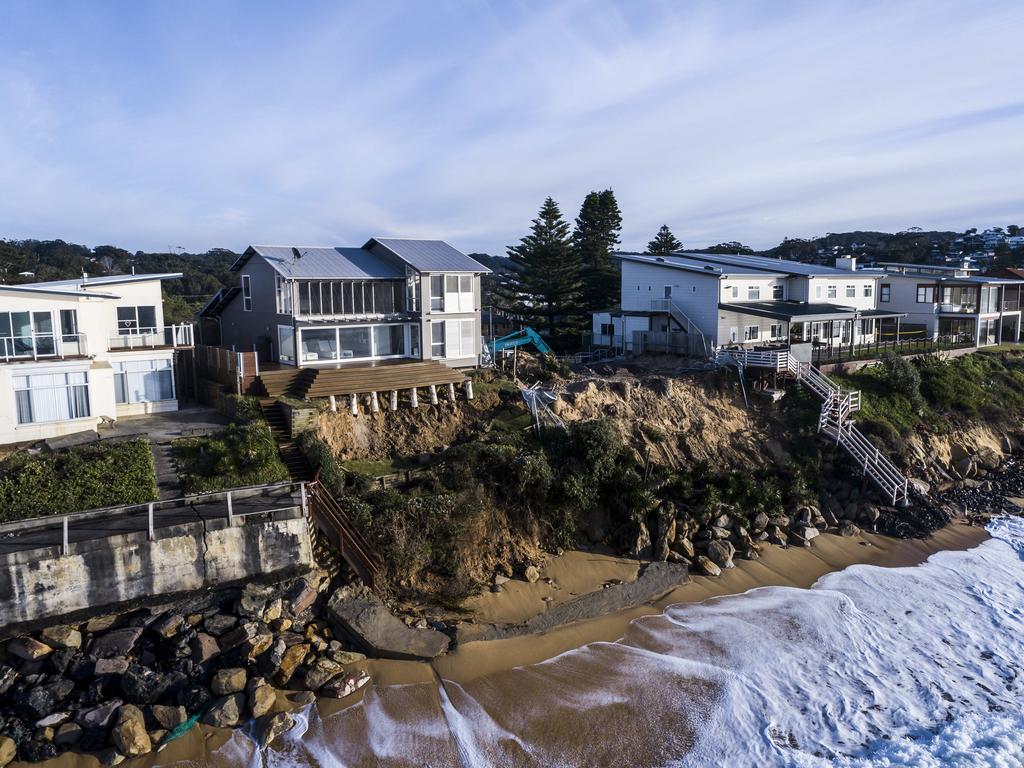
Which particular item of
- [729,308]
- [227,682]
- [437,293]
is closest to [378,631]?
[227,682]

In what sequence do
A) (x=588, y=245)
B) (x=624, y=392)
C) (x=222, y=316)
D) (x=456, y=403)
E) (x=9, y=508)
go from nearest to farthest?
(x=9, y=508), (x=456, y=403), (x=624, y=392), (x=222, y=316), (x=588, y=245)

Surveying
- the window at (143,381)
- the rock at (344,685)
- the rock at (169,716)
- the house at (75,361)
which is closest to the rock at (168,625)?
the rock at (169,716)

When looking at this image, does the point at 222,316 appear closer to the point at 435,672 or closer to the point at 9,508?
the point at 9,508

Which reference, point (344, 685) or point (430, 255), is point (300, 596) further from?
point (430, 255)

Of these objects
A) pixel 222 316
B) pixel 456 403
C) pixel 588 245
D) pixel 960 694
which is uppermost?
pixel 588 245

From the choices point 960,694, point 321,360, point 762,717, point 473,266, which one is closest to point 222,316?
point 321,360

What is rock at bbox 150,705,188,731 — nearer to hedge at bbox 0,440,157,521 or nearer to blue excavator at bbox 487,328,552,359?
hedge at bbox 0,440,157,521

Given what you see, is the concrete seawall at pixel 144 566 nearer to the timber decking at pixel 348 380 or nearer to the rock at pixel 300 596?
the rock at pixel 300 596
